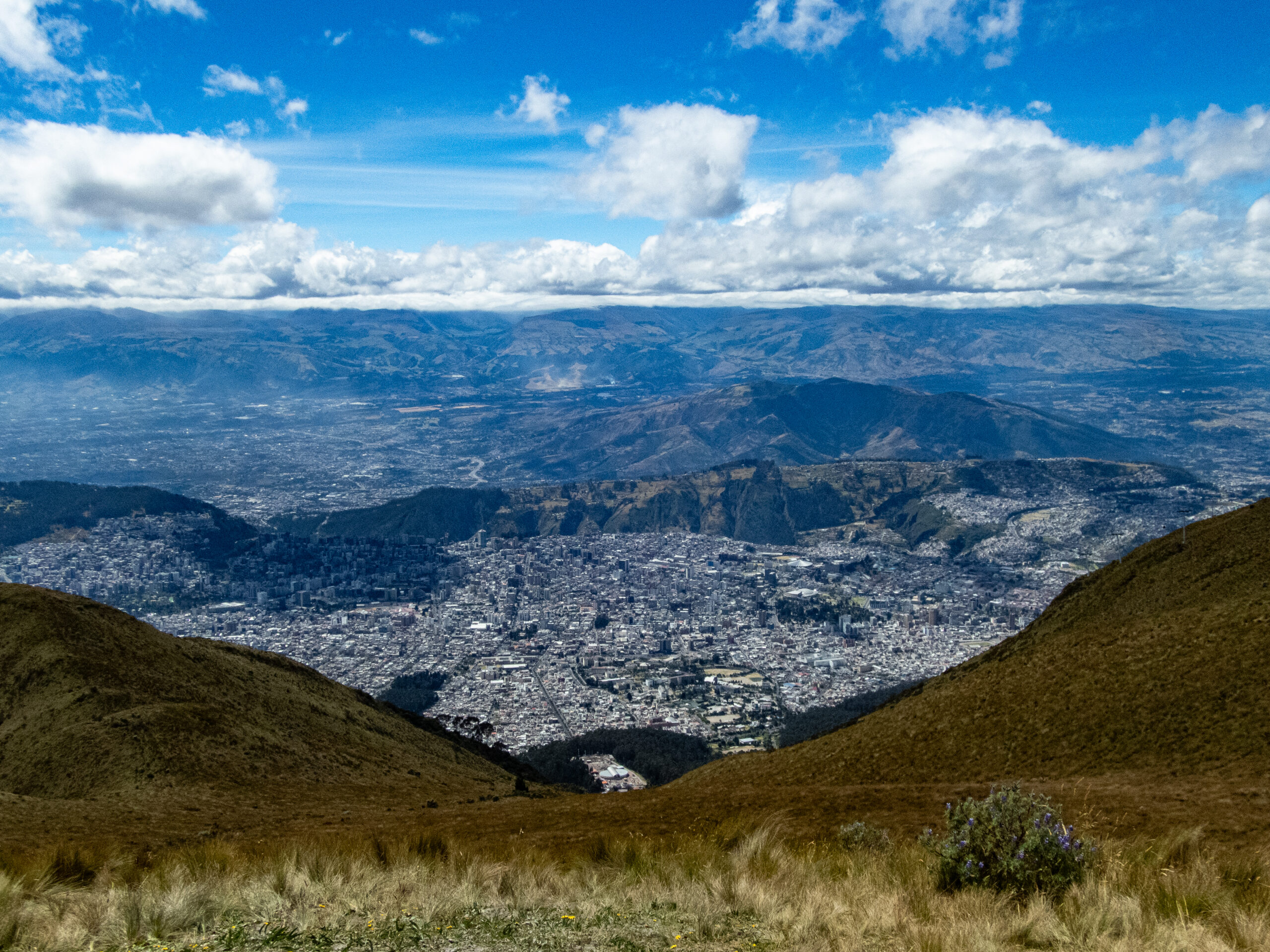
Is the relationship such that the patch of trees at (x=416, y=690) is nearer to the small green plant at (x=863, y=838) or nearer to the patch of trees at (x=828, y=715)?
the patch of trees at (x=828, y=715)

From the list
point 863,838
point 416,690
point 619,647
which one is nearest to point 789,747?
point 863,838

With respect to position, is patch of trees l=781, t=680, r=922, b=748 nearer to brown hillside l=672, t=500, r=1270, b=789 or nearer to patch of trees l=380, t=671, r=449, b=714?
brown hillside l=672, t=500, r=1270, b=789

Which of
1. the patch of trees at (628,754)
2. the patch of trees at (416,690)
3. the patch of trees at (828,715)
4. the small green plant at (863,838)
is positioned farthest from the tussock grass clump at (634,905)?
the patch of trees at (416,690)

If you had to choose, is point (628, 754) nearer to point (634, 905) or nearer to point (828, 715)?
point (828, 715)

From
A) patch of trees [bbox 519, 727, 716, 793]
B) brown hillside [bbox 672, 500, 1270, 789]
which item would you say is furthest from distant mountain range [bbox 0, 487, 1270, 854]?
patch of trees [bbox 519, 727, 716, 793]

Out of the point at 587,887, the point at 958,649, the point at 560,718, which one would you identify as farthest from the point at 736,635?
the point at 587,887
